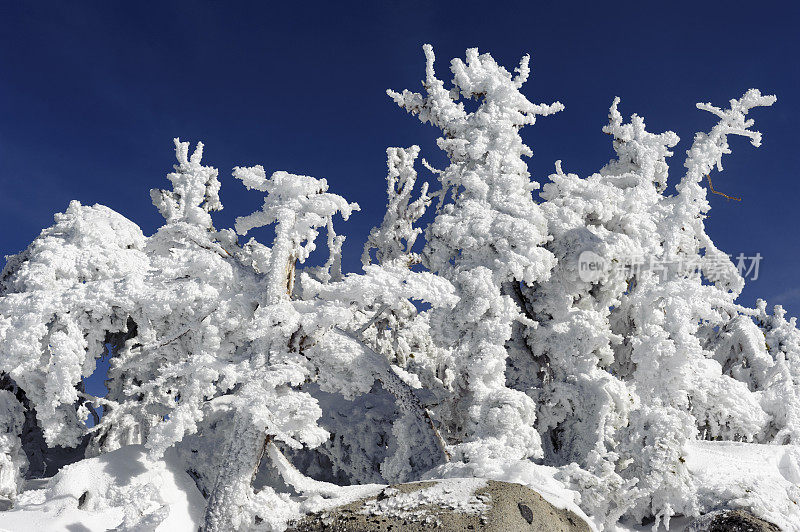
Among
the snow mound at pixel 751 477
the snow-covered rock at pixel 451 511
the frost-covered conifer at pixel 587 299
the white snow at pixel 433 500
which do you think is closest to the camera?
the snow-covered rock at pixel 451 511

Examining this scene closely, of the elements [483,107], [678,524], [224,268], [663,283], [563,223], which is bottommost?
[678,524]

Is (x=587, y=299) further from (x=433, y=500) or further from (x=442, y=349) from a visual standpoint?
(x=433, y=500)

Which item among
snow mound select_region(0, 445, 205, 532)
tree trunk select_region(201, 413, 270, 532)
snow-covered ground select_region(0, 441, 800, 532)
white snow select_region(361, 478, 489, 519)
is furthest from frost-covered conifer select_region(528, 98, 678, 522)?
snow mound select_region(0, 445, 205, 532)

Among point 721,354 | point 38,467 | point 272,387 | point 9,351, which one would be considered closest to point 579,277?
point 721,354

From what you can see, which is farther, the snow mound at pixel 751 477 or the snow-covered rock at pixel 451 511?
the snow mound at pixel 751 477

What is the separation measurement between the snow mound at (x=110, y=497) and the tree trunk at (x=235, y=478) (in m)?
0.67

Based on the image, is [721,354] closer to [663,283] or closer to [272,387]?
[663,283]

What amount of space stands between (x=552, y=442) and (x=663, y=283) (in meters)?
3.98

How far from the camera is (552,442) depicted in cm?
1168

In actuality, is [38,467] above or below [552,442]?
below

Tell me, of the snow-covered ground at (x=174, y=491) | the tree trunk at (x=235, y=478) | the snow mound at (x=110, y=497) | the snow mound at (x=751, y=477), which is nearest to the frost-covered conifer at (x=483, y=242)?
the snow-covered ground at (x=174, y=491)

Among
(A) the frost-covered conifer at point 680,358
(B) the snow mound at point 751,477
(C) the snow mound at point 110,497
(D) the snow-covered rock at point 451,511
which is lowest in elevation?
(C) the snow mound at point 110,497

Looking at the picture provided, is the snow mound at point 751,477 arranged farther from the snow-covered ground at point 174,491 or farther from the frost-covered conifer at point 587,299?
the frost-covered conifer at point 587,299

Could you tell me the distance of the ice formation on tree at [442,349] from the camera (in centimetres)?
853
